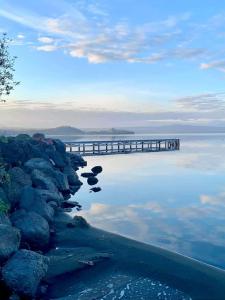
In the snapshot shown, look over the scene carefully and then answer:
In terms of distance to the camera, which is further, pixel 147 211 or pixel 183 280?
pixel 147 211

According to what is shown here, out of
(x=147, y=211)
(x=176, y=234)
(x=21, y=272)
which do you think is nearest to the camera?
(x=21, y=272)

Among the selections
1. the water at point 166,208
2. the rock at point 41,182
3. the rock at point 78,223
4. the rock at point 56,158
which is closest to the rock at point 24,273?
the rock at point 78,223

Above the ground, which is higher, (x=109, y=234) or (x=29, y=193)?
(x=29, y=193)

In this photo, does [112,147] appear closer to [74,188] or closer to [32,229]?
[74,188]

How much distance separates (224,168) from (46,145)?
19105 millimetres

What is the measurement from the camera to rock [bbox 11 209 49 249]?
531 inches

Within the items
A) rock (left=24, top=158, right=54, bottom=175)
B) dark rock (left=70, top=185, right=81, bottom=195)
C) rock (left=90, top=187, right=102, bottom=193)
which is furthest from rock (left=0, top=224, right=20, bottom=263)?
rock (left=90, top=187, right=102, bottom=193)

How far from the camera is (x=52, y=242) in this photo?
14367mm

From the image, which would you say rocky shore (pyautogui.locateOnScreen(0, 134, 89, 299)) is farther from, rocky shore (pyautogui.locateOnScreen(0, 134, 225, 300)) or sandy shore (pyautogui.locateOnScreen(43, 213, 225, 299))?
sandy shore (pyautogui.locateOnScreen(43, 213, 225, 299))

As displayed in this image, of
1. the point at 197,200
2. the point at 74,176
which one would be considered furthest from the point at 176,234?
the point at 74,176

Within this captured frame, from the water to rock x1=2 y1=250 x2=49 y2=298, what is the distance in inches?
239

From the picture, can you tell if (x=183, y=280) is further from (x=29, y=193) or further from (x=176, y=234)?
(x=29, y=193)

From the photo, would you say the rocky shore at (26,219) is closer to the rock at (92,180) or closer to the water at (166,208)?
the rock at (92,180)

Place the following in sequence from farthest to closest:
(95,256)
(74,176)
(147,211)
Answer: (74,176), (147,211), (95,256)
